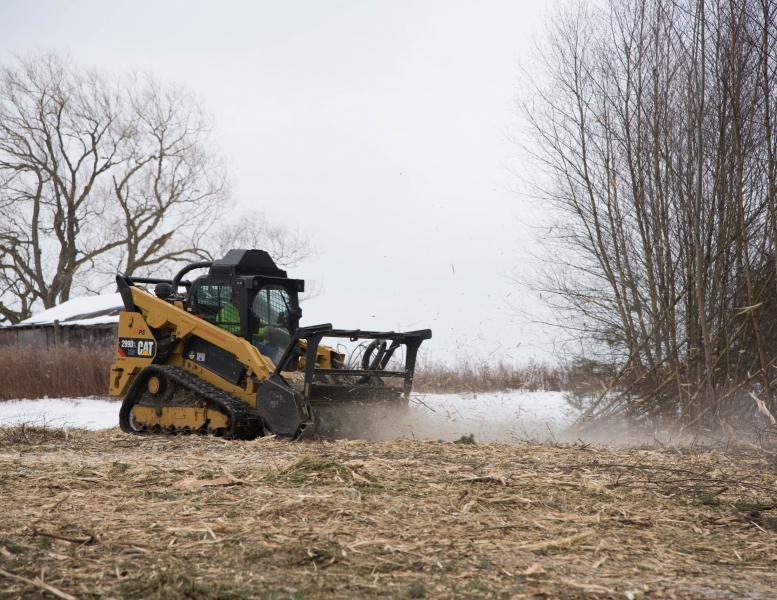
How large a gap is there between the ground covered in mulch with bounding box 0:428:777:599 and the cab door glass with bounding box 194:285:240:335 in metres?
3.50

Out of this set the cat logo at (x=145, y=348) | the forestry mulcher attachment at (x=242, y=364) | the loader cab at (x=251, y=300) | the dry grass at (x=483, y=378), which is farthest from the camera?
the dry grass at (x=483, y=378)

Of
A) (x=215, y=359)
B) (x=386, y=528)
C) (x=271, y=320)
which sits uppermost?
(x=271, y=320)

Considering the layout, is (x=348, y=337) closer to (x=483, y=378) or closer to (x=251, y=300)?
(x=251, y=300)

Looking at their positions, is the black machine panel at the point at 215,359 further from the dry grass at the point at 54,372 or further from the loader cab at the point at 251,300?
the dry grass at the point at 54,372

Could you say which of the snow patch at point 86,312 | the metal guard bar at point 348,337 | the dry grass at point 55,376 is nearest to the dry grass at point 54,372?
the dry grass at point 55,376

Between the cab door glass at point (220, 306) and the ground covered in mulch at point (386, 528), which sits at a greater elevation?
the cab door glass at point (220, 306)

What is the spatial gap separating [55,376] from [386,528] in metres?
19.2

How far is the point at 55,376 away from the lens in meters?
20.9

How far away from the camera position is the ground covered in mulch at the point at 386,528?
3.10 meters

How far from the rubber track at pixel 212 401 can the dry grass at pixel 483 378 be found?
7222 mm

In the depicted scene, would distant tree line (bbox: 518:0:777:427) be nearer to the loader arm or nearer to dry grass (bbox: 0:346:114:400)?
the loader arm

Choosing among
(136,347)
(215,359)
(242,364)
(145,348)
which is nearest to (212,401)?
(242,364)

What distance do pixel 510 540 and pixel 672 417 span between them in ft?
21.3

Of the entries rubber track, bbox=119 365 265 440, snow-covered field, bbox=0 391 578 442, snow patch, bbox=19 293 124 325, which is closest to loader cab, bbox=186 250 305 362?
rubber track, bbox=119 365 265 440
